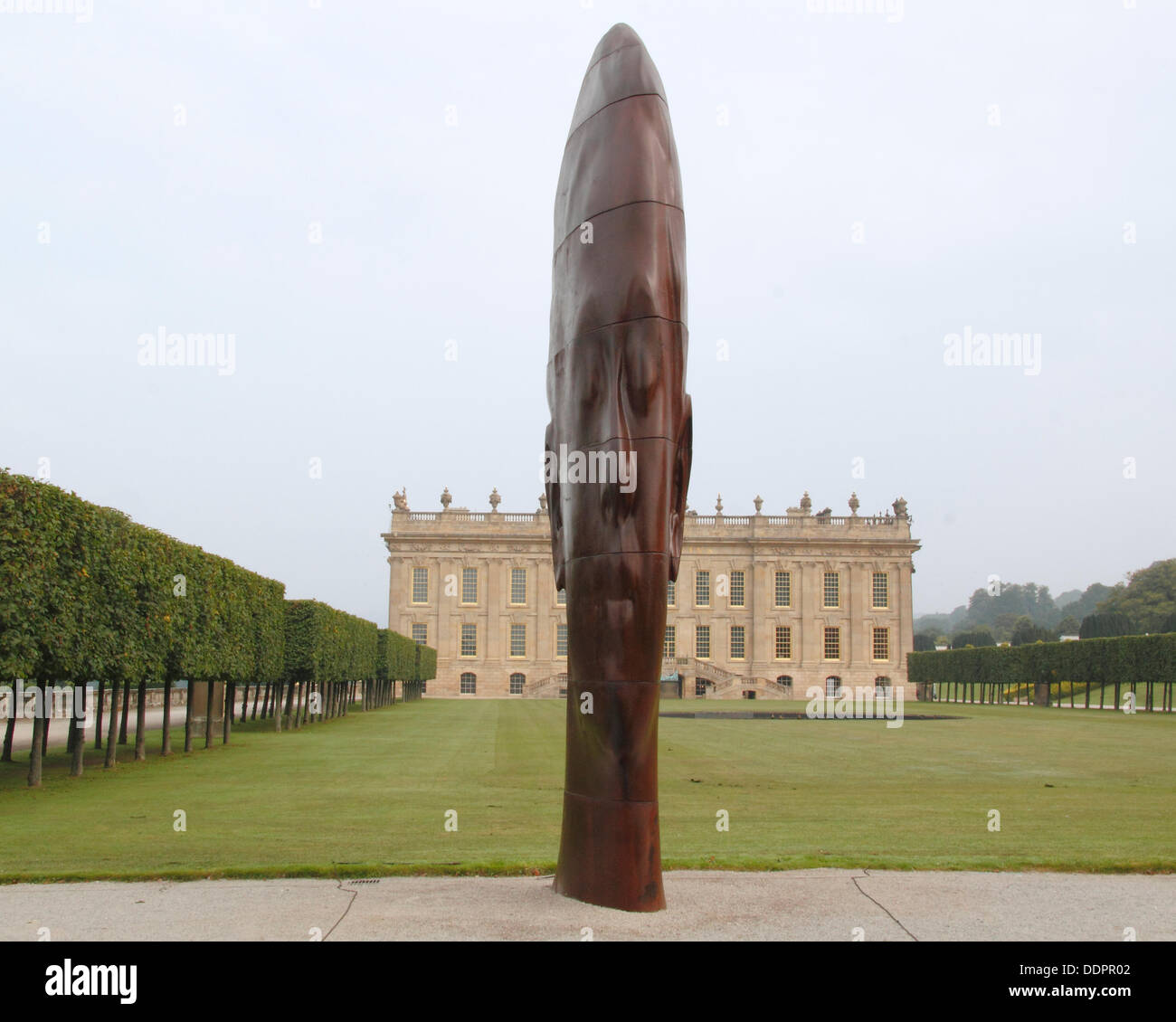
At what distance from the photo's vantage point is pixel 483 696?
72938 millimetres

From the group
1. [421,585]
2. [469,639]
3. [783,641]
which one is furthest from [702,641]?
[421,585]

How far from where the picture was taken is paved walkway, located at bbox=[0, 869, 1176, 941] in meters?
5.97

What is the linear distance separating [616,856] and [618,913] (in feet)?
1.11

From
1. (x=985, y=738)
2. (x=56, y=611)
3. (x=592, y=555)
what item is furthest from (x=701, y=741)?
(x=592, y=555)

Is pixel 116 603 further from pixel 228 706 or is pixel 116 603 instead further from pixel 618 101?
pixel 618 101

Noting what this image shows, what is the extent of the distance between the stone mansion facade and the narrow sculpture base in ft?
222

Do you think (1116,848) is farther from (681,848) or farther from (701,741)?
(701,741)

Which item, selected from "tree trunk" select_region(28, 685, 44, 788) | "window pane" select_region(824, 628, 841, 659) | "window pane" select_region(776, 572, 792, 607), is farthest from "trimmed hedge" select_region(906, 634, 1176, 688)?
"tree trunk" select_region(28, 685, 44, 788)

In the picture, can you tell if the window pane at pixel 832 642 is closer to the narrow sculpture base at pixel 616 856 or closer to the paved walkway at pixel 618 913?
the paved walkway at pixel 618 913

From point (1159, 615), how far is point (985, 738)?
67520 millimetres

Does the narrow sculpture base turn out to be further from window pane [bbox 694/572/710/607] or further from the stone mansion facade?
A: window pane [bbox 694/572/710/607]

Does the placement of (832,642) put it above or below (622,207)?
below

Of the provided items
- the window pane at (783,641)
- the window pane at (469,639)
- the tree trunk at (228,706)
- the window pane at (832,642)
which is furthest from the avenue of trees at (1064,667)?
the tree trunk at (228,706)

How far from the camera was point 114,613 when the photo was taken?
17.6m
